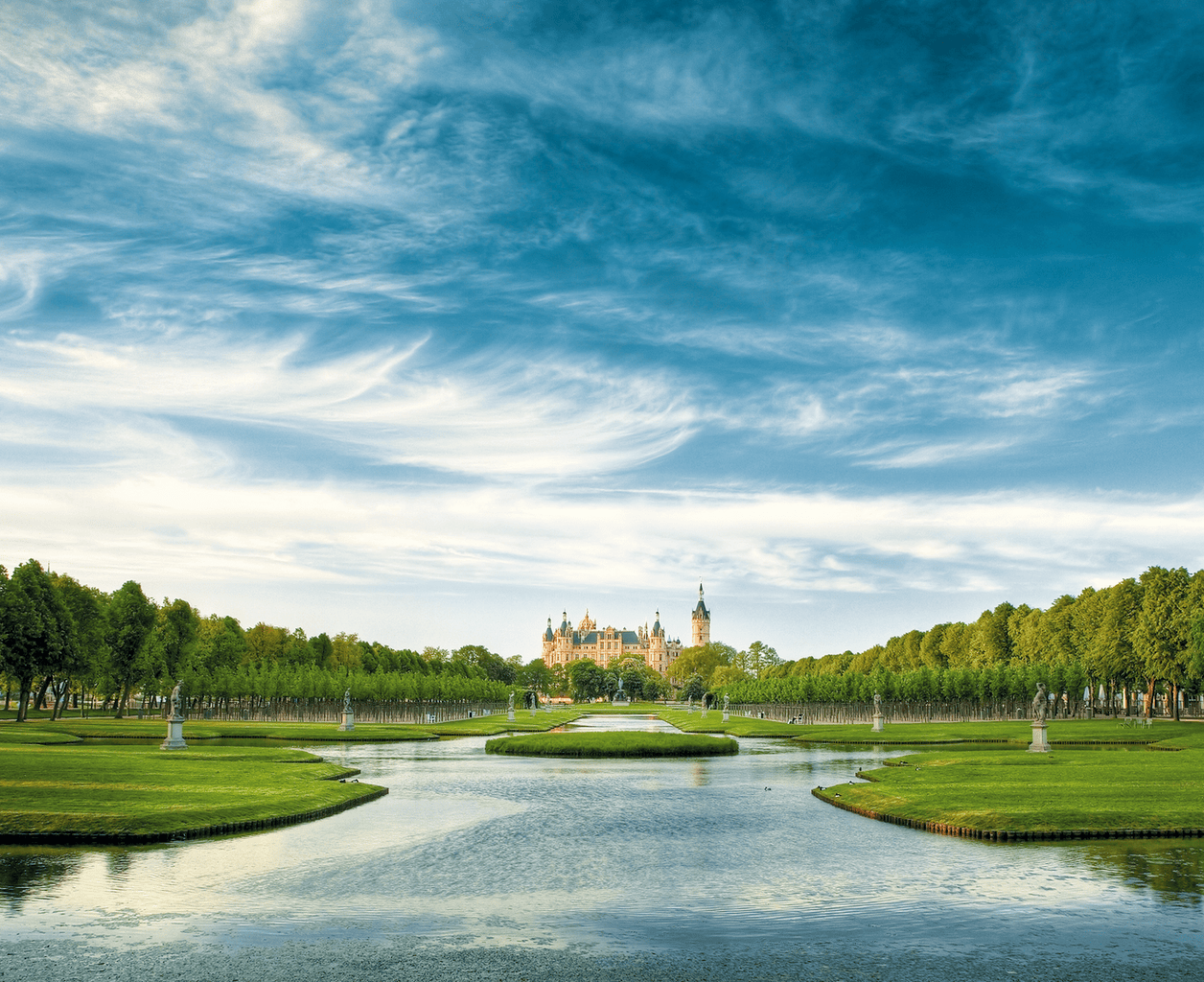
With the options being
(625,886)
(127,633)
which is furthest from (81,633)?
(625,886)

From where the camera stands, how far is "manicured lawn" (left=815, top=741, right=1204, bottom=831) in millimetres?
32688

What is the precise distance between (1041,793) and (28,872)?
34.9 m

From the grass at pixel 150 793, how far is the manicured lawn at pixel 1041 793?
2295cm

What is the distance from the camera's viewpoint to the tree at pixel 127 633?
116 meters

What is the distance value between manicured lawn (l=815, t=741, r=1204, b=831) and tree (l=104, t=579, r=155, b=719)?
9788 cm

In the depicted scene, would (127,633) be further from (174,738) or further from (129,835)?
(129,835)

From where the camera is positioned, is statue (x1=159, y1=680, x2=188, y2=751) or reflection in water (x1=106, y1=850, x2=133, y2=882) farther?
statue (x1=159, y1=680, x2=188, y2=751)

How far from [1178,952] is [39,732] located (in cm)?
7488

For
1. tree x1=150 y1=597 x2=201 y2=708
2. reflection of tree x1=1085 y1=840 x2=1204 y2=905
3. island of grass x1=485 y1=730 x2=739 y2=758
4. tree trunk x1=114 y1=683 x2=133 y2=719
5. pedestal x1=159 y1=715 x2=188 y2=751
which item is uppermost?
tree x1=150 y1=597 x2=201 y2=708

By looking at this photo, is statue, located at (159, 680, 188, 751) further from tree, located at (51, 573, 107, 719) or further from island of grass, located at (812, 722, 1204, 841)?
tree, located at (51, 573, 107, 719)

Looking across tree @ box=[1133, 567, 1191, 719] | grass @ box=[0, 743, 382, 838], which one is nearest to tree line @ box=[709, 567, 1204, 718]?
tree @ box=[1133, 567, 1191, 719]

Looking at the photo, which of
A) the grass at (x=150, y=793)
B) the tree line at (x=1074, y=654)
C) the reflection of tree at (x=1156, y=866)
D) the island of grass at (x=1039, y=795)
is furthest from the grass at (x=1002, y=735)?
the grass at (x=150, y=793)

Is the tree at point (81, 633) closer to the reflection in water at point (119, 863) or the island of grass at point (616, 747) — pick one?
the island of grass at point (616, 747)

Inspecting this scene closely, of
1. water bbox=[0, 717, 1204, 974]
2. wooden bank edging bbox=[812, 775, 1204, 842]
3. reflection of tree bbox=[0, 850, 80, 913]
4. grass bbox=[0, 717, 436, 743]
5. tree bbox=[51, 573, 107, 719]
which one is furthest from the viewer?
tree bbox=[51, 573, 107, 719]
